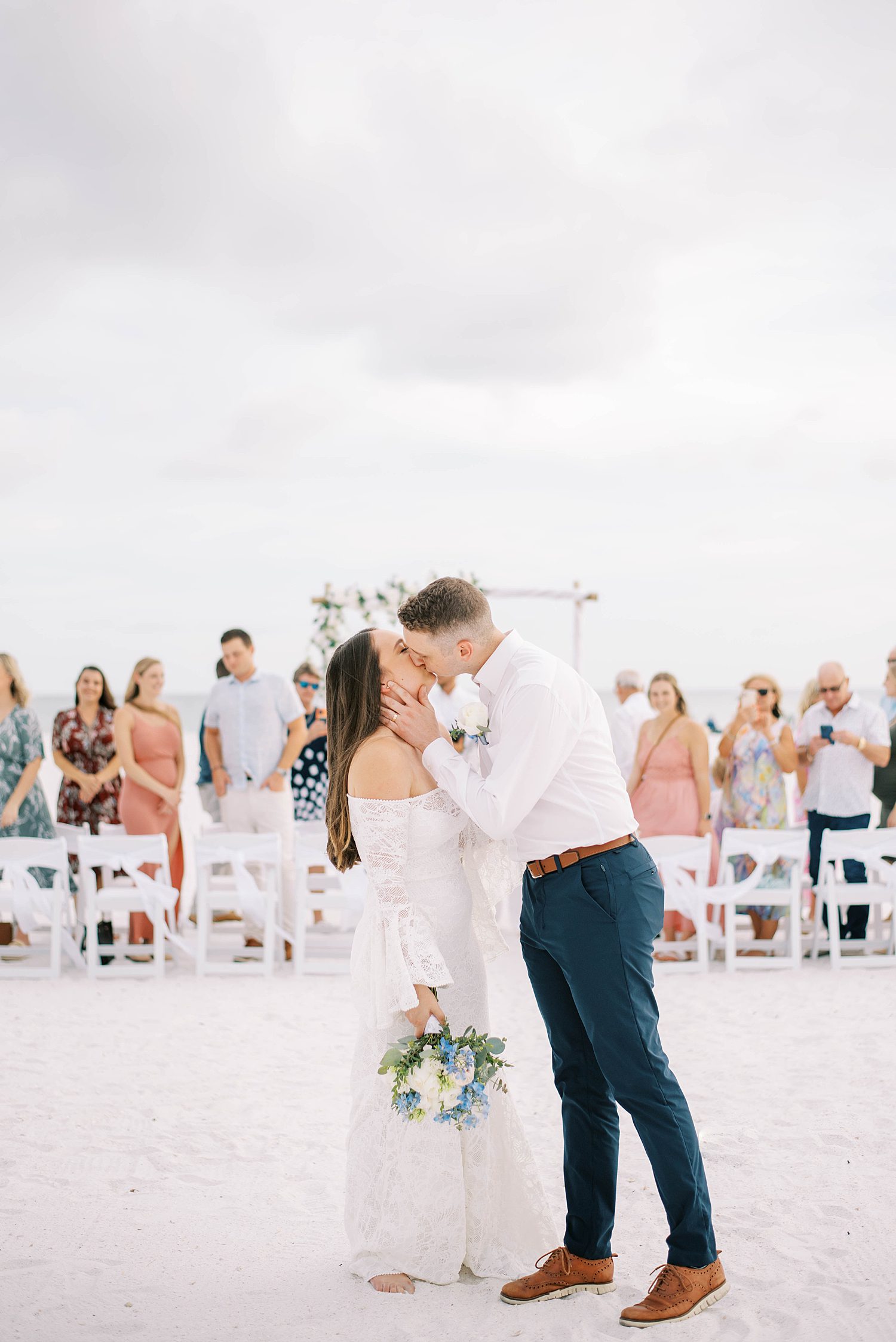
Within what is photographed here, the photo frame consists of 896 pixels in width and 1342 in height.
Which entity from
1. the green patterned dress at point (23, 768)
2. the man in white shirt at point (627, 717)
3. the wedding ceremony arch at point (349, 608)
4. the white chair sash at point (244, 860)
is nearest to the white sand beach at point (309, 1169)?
the white chair sash at point (244, 860)

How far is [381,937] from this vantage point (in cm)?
292

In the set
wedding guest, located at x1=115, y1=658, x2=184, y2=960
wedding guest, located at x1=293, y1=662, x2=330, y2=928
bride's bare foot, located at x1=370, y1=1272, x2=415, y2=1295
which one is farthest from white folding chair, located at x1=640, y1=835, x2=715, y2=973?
bride's bare foot, located at x1=370, y1=1272, x2=415, y2=1295

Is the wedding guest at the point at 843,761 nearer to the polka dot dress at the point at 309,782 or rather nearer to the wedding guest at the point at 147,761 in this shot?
the polka dot dress at the point at 309,782

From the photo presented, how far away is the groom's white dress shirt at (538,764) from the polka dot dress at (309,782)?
6.12 m

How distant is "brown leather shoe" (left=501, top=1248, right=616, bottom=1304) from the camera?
287 cm

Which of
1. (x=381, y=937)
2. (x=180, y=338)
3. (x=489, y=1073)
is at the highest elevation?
(x=180, y=338)

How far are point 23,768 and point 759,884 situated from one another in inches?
207

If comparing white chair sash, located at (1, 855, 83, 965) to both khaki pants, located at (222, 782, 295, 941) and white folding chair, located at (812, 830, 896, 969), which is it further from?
white folding chair, located at (812, 830, 896, 969)

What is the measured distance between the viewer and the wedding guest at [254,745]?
302 inches

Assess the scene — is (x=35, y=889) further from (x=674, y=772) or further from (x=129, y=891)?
(x=674, y=772)

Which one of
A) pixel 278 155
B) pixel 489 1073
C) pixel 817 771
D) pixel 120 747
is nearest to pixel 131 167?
pixel 278 155

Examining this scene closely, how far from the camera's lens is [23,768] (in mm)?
7656

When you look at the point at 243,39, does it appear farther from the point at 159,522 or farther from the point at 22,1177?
the point at 159,522

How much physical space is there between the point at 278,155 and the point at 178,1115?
9.05m
